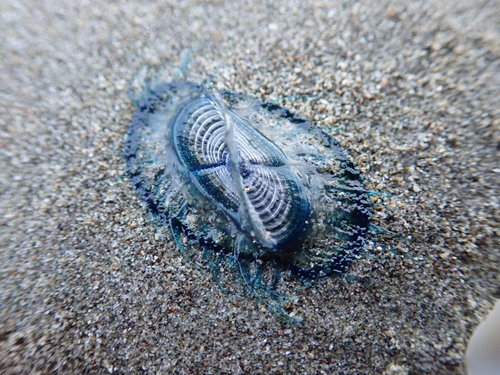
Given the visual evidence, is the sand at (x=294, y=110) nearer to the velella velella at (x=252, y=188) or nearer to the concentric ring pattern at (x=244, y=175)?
the velella velella at (x=252, y=188)

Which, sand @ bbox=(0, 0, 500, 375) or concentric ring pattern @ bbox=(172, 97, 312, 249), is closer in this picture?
sand @ bbox=(0, 0, 500, 375)

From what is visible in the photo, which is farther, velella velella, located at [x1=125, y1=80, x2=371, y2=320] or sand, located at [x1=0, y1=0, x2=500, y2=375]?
velella velella, located at [x1=125, y1=80, x2=371, y2=320]

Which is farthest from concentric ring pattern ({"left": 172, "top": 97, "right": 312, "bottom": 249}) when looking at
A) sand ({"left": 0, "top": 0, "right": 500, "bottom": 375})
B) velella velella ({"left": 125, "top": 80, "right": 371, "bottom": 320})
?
sand ({"left": 0, "top": 0, "right": 500, "bottom": 375})

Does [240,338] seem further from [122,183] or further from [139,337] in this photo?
[122,183]

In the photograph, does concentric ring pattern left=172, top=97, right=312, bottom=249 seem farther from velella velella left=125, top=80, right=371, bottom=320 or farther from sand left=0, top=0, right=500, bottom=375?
sand left=0, top=0, right=500, bottom=375

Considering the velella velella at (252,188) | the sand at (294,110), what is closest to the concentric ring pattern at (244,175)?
the velella velella at (252,188)
